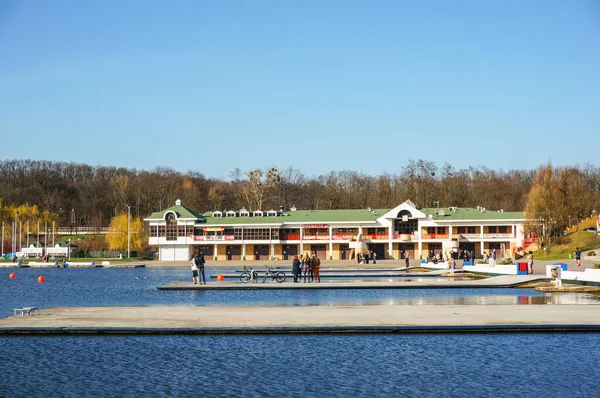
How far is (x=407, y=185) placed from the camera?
136 m

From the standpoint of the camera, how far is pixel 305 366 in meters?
17.7

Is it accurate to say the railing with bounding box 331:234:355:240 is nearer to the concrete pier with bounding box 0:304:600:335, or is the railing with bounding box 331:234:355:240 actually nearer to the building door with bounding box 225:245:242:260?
the building door with bounding box 225:245:242:260

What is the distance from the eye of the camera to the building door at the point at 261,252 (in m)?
112

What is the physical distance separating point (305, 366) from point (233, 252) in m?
96.3

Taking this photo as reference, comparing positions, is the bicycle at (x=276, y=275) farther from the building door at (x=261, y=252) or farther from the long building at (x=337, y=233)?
the building door at (x=261, y=252)

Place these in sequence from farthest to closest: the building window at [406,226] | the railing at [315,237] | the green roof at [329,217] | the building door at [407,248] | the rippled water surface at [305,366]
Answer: the railing at [315,237] < the building door at [407,248] < the building window at [406,226] < the green roof at [329,217] < the rippled water surface at [305,366]

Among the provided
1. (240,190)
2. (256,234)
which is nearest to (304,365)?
(256,234)

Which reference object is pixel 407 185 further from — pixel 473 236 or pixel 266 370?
pixel 266 370

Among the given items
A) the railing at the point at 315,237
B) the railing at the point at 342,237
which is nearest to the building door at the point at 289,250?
the railing at the point at 315,237

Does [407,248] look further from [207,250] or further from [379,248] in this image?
[207,250]

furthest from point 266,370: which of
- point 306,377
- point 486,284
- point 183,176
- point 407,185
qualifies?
point 183,176

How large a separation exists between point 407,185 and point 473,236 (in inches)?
1251

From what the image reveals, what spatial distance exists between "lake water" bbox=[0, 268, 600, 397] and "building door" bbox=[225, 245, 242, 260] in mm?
91259

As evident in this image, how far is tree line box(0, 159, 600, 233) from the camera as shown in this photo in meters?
136
